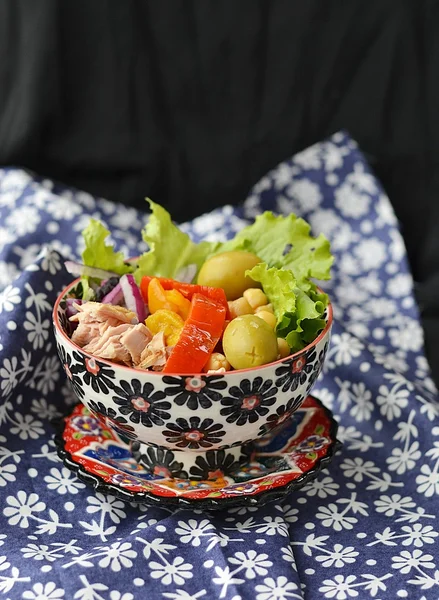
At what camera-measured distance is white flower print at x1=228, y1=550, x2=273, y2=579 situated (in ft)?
2.47

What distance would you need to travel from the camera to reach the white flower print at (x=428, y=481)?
90 centimetres

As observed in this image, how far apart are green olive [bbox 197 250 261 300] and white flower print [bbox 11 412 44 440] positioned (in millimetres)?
294

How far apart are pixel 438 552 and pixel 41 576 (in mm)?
413

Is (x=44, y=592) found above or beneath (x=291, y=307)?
beneath

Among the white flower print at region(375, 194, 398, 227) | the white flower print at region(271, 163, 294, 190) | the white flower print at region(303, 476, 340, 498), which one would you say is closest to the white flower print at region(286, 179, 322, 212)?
the white flower print at region(271, 163, 294, 190)

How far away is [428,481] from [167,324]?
388 mm

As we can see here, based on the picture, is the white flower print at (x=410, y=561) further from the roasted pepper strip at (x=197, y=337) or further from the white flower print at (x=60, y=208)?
the white flower print at (x=60, y=208)

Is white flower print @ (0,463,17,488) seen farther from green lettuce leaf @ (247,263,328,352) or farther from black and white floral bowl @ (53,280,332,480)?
green lettuce leaf @ (247,263,328,352)

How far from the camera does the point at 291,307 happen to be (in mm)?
811

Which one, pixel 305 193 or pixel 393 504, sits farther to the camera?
pixel 305 193

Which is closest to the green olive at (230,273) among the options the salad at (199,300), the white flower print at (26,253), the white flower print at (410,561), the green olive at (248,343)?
the salad at (199,300)

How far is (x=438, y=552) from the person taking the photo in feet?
2.61

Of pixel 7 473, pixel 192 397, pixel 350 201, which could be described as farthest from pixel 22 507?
pixel 350 201

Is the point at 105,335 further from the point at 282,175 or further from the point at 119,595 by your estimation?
the point at 282,175
